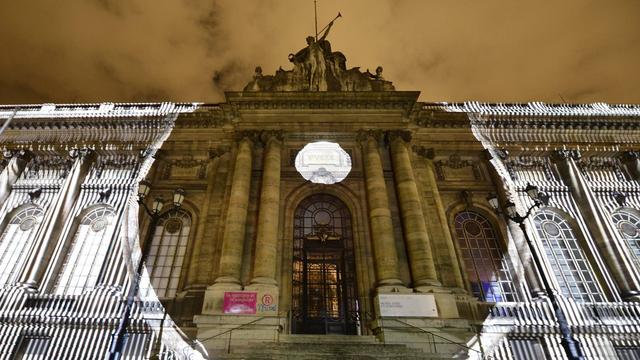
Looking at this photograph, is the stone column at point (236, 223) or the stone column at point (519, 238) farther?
the stone column at point (519, 238)

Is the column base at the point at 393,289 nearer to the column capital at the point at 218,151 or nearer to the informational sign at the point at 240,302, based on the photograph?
the informational sign at the point at 240,302

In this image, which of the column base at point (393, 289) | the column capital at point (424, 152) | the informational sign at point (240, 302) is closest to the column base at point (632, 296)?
the column base at point (393, 289)

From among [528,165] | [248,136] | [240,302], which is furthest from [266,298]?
[528,165]

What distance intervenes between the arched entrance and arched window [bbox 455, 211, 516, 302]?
5015 millimetres

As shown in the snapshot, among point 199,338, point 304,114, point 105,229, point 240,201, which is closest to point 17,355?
point 105,229

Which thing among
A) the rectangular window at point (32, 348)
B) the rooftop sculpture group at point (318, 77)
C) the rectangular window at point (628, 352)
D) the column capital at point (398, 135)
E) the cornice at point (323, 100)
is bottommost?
the rectangular window at point (628, 352)

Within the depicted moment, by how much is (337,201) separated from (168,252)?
25.2 feet

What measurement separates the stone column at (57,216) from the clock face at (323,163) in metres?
10.4

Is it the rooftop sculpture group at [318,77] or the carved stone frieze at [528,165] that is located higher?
the rooftop sculpture group at [318,77]

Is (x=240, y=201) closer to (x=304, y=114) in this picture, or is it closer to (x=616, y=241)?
(x=304, y=114)

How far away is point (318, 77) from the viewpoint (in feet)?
58.9

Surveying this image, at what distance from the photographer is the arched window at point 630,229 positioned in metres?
14.6

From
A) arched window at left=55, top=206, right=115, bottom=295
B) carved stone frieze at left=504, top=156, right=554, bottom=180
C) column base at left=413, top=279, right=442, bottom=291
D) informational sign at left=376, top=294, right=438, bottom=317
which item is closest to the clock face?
column base at left=413, top=279, right=442, bottom=291

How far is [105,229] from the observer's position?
15.0m
